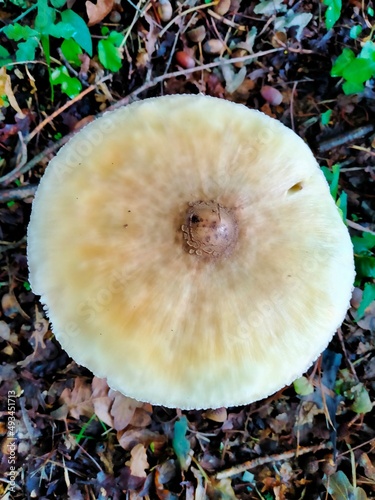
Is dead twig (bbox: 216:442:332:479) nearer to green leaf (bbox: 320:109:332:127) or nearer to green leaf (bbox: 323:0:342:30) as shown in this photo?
green leaf (bbox: 320:109:332:127)

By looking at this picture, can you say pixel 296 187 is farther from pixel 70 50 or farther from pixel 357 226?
pixel 70 50

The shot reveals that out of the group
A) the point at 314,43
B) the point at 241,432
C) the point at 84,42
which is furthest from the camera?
the point at 314,43

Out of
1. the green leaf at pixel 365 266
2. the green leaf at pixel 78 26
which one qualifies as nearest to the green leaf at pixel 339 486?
the green leaf at pixel 365 266

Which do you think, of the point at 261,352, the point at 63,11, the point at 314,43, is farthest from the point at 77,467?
the point at 314,43

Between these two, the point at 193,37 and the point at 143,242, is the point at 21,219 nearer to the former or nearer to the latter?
the point at 143,242

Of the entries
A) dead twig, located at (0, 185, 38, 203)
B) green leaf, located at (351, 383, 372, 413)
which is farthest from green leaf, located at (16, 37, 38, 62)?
green leaf, located at (351, 383, 372, 413)

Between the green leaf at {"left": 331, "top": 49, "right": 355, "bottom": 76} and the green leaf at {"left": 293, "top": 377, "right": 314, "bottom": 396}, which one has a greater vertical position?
the green leaf at {"left": 331, "top": 49, "right": 355, "bottom": 76}

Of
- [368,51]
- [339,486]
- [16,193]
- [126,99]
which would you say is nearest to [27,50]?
[126,99]
